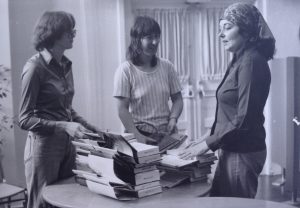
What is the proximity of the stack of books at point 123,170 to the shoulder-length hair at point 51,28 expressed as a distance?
490 mm

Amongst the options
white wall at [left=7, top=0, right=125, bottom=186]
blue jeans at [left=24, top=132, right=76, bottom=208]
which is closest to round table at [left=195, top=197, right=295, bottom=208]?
blue jeans at [left=24, top=132, right=76, bottom=208]

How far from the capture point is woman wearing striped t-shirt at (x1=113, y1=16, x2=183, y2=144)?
1781 millimetres

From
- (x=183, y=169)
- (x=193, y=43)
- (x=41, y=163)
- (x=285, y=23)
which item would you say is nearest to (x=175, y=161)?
(x=183, y=169)

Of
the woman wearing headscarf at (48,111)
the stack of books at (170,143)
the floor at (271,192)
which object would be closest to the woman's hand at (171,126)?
the stack of books at (170,143)

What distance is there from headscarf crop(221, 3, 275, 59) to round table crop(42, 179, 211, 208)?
53 centimetres

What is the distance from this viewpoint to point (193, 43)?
2.90m

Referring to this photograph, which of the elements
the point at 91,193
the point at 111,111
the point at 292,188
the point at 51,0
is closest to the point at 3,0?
the point at 51,0

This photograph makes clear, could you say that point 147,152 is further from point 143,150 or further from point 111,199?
point 111,199

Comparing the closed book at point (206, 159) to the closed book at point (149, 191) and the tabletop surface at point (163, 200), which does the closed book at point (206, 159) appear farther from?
the closed book at point (149, 191)

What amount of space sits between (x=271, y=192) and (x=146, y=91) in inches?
51.2

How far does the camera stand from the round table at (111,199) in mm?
1179

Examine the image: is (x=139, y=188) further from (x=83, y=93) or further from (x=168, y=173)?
(x=83, y=93)

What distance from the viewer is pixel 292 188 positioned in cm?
244

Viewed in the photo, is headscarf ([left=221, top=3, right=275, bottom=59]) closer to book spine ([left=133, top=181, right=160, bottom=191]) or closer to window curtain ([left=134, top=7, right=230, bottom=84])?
book spine ([left=133, top=181, right=160, bottom=191])
